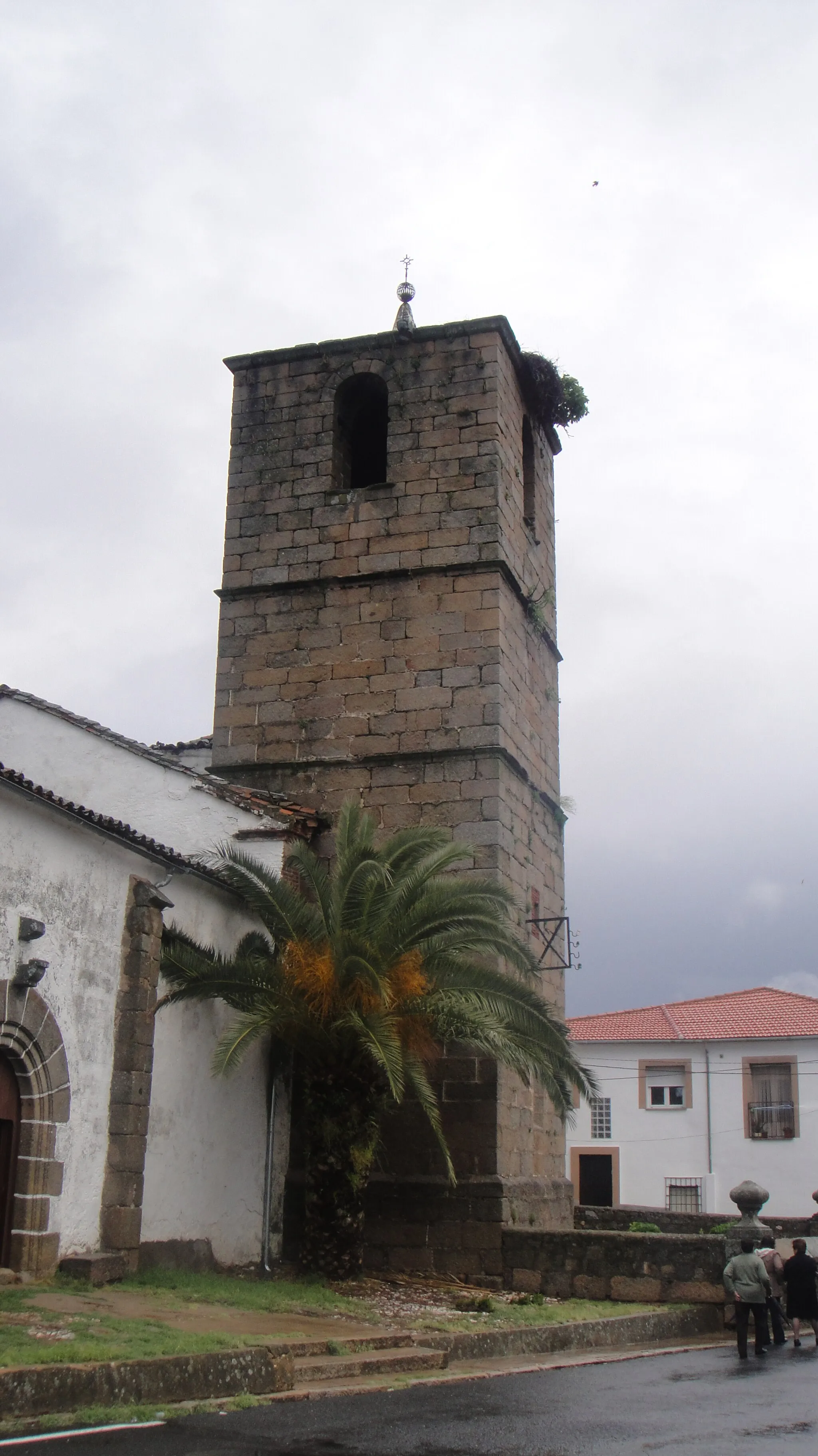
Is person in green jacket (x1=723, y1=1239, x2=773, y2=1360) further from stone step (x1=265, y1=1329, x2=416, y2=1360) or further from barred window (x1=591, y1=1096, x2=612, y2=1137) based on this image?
barred window (x1=591, y1=1096, x2=612, y2=1137)

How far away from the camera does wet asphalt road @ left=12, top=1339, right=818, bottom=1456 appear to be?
5.97 meters

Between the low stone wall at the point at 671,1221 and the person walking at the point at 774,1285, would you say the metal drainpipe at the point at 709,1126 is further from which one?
the person walking at the point at 774,1285

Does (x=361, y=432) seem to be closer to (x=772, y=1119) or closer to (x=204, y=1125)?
(x=204, y=1125)

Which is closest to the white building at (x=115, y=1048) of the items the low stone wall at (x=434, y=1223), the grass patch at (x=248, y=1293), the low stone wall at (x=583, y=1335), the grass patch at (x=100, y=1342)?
the grass patch at (x=248, y=1293)

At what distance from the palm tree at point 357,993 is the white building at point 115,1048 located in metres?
0.56

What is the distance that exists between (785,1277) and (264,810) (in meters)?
6.70

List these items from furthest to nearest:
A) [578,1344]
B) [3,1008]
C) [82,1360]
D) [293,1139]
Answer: [293,1139], [578,1344], [3,1008], [82,1360]

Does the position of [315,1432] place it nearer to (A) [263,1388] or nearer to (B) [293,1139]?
(A) [263,1388]

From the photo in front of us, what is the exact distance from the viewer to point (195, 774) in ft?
47.7

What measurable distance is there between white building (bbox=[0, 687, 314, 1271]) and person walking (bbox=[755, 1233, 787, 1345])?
4679 millimetres

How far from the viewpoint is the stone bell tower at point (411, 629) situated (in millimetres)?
14773

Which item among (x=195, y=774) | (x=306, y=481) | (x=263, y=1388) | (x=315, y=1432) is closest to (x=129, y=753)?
(x=195, y=774)

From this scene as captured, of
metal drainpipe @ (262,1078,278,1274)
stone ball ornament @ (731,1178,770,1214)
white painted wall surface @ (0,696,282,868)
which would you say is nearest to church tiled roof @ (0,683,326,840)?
white painted wall surface @ (0,696,282,868)

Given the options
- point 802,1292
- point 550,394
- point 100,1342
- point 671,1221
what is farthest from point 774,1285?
point 550,394
